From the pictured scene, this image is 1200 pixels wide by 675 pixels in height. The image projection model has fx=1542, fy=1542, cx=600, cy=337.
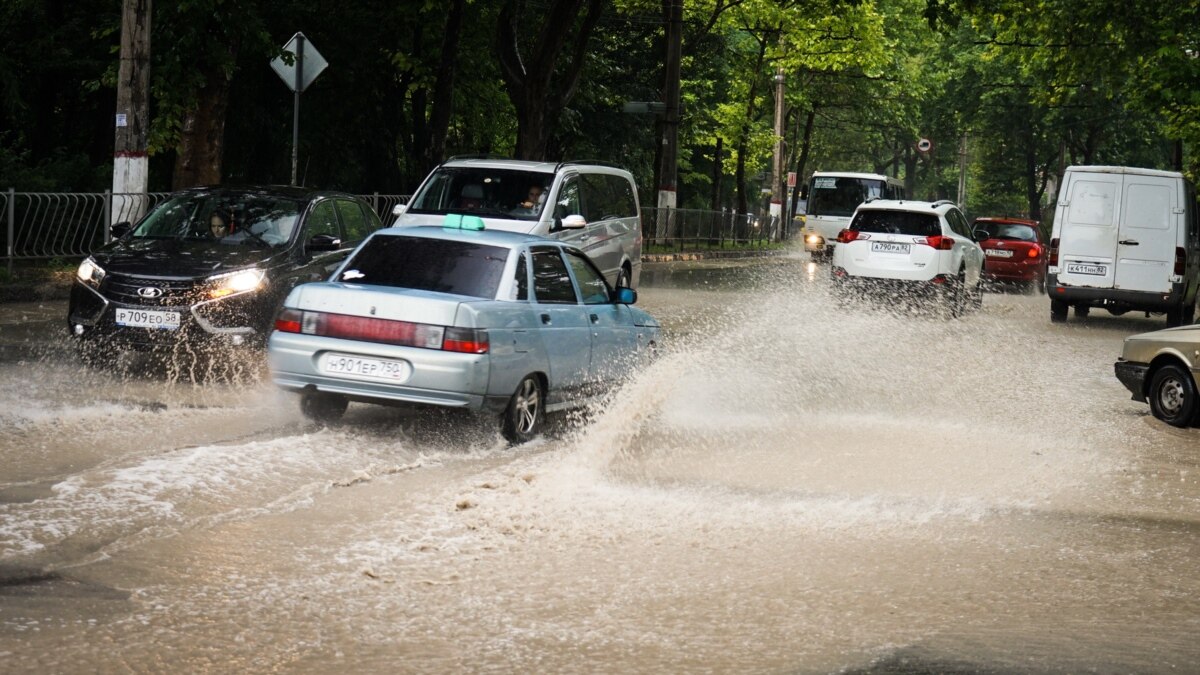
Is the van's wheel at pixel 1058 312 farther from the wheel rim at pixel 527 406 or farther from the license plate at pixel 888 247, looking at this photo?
the wheel rim at pixel 527 406

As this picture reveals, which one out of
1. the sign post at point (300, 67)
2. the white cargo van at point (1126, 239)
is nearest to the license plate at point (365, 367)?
the sign post at point (300, 67)

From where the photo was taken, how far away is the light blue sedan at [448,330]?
9.24 meters

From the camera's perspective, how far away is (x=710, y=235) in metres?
48.3

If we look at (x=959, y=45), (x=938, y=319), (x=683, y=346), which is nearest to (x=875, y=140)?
(x=959, y=45)

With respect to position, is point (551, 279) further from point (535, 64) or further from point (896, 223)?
point (535, 64)

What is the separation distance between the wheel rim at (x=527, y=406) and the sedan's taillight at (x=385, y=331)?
0.58 meters

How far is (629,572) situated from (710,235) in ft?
139

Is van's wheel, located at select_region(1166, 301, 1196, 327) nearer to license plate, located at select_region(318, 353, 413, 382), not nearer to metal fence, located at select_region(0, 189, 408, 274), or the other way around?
metal fence, located at select_region(0, 189, 408, 274)

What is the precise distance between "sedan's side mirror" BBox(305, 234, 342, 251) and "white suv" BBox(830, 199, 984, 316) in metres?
12.4

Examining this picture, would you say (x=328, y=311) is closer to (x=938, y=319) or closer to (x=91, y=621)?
(x=91, y=621)

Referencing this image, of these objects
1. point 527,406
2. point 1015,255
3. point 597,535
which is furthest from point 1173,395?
point 1015,255

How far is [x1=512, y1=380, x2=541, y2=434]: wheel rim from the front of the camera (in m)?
9.66

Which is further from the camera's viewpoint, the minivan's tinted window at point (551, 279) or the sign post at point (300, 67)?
the sign post at point (300, 67)

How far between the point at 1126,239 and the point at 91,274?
1582cm
